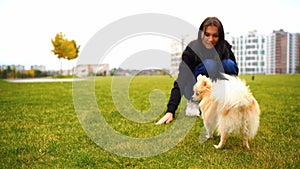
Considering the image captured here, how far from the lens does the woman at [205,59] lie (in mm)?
3375

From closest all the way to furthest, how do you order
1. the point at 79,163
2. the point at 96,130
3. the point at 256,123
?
the point at 79,163 → the point at 256,123 → the point at 96,130

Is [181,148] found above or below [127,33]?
below

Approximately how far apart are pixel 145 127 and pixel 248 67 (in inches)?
3106

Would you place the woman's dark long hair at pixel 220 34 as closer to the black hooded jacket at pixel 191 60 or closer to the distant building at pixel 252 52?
the black hooded jacket at pixel 191 60

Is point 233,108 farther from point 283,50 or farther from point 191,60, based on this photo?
point 283,50

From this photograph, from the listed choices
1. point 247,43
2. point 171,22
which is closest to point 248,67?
point 247,43

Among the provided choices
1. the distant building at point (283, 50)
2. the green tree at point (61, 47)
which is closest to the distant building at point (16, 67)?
the green tree at point (61, 47)

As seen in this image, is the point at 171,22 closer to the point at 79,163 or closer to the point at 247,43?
the point at 79,163

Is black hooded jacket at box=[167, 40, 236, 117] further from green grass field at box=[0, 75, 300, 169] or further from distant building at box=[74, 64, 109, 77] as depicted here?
distant building at box=[74, 64, 109, 77]

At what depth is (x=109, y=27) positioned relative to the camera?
3938 millimetres

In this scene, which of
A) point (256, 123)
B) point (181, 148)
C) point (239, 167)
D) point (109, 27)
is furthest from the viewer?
point (109, 27)

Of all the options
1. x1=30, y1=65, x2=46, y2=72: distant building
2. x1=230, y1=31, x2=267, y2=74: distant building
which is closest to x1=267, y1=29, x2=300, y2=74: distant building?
x1=230, y1=31, x2=267, y2=74: distant building

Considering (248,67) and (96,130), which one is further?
(248,67)

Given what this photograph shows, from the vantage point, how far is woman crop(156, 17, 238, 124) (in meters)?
3.38
